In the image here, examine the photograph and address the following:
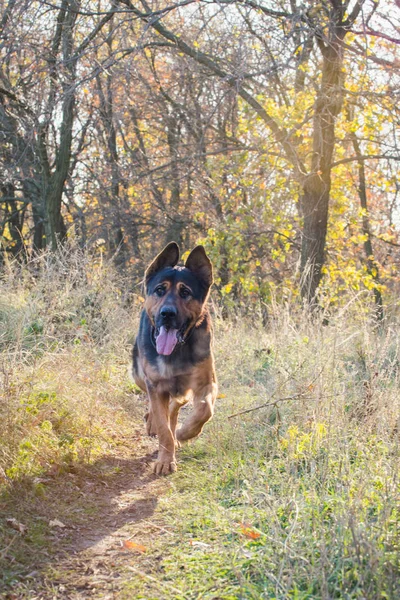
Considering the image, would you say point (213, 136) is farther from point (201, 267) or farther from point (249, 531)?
point (249, 531)

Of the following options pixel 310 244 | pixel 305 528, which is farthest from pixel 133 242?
pixel 305 528

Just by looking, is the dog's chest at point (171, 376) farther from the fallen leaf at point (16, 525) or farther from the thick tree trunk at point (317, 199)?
the thick tree trunk at point (317, 199)

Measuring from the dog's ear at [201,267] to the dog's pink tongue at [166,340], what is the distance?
619 mm

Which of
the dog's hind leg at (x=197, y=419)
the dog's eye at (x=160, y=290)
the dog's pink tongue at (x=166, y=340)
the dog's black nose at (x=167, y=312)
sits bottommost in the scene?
the dog's hind leg at (x=197, y=419)

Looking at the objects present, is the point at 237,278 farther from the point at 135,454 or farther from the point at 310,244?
the point at 135,454

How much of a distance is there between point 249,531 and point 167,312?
82.7 inches

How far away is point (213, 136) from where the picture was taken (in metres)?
17.1

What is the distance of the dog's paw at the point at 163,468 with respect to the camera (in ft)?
17.1

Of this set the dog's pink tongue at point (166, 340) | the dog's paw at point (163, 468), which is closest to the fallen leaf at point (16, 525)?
the dog's paw at point (163, 468)

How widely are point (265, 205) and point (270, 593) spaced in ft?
39.2

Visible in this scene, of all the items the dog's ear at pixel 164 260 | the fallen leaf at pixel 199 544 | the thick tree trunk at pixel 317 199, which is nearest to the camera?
the fallen leaf at pixel 199 544

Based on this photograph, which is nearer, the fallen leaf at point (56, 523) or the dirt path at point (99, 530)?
the dirt path at point (99, 530)

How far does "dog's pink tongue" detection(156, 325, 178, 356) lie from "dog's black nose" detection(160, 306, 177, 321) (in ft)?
0.38

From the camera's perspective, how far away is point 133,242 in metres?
19.5
